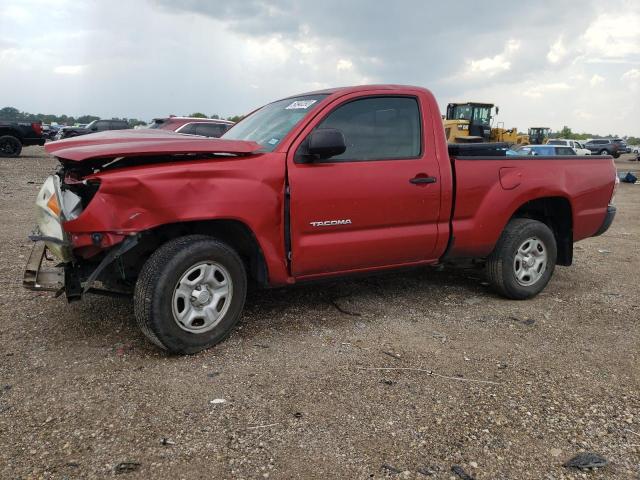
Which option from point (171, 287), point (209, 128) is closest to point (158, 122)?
point (209, 128)

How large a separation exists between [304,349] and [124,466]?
61.0 inches

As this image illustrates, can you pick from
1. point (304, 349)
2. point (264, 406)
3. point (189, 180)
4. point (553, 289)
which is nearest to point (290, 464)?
point (264, 406)

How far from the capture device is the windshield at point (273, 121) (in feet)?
13.1

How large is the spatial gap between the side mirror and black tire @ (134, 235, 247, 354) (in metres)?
0.91

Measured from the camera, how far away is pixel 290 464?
2465 millimetres

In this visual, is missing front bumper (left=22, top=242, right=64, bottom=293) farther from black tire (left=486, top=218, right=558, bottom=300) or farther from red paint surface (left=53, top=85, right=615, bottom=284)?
black tire (left=486, top=218, right=558, bottom=300)

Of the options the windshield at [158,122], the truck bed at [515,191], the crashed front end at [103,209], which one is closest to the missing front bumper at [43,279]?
the crashed front end at [103,209]

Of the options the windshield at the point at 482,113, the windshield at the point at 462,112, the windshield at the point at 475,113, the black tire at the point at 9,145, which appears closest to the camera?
the black tire at the point at 9,145

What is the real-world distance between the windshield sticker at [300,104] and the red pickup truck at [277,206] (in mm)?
23

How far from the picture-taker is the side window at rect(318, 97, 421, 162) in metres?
4.04

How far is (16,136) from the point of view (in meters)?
19.0

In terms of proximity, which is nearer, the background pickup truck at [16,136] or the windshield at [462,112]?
the background pickup truck at [16,136]

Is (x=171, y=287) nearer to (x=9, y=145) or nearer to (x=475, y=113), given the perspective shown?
(x=9, y=145)

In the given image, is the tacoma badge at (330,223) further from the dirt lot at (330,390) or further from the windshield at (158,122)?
the windshield at (158,122)
